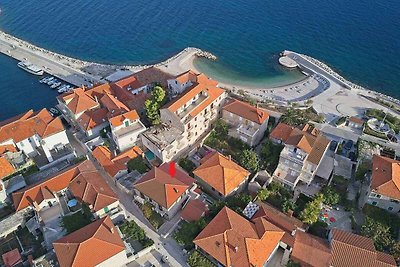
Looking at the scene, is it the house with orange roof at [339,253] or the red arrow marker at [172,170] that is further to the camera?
the red arrow marker at [172,170]

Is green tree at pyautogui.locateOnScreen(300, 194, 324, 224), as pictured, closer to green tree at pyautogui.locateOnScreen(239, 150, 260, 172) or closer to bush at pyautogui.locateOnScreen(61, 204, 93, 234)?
green tree at pyautogui.locateOnScreen(239, 150, 260, 172)

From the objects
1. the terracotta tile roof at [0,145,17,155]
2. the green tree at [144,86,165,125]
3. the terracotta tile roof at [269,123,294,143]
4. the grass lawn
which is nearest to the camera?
the grass lawn

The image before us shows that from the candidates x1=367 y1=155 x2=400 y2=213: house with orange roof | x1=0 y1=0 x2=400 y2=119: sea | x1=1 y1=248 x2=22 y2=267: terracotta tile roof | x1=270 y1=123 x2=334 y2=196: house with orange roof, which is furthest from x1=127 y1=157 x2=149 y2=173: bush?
x1=367 y1=155 x2=400 y2=213: house with orange roof

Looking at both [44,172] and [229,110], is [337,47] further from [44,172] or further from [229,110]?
[44,172]

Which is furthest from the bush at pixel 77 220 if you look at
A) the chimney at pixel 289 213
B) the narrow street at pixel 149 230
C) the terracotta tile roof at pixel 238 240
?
the chimney at pixel 289 213

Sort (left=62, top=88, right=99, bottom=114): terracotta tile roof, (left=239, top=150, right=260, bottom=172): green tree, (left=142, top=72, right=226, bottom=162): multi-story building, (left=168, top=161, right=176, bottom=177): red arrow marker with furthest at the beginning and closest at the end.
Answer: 1. (left=62, top=88, right=99, bottom=114): terracotta tile roof
2. (left=142, top=72, right=226, bottom=162): multi-story building
3. (left=239, top=150, right=260, bottom=172): green tree
4. (left=168, top=161, right=176, bottom=177): red arrow marker

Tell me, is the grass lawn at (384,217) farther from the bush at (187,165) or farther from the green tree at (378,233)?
the bush at (187,165)

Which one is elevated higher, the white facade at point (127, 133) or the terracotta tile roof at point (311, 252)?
the white facade at point (127, 133)
